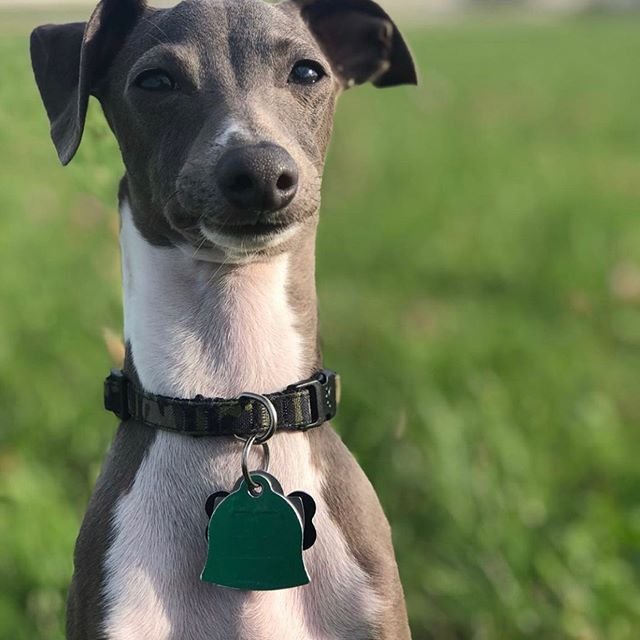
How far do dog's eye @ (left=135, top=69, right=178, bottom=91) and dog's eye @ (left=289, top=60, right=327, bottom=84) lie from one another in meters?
0.27

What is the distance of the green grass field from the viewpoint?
147 inches

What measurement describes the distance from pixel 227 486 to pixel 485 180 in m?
7.99

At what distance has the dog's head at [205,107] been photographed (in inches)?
91.7

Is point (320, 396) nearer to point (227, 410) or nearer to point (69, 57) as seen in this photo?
point (227, 410)

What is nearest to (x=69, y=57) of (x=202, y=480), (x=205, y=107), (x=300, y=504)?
(x=205, y=107)

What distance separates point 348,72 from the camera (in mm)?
3209

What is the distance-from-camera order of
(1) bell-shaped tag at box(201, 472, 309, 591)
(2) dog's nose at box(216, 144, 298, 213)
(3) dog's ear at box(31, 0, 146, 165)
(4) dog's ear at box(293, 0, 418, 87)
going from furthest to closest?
(4) dog's ear at box(293, 0, 418, 87), (3) dog's ear at box(31, 0, 146, 165), (1) bell-shaped tag at box(201, 472, 309, 591), (2) dog's nose at box(216, 144, 298, 213)

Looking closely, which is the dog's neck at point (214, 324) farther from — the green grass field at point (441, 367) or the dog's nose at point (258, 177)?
the green grass field at point (441, 367)

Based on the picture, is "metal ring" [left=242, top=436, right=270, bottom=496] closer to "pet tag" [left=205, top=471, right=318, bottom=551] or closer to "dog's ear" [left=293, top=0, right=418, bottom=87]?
"pet tag" [left=205, top=471, right=318, bottom=551]

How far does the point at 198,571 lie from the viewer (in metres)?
2.42

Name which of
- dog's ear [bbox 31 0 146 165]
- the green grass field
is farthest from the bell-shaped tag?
the green grass field

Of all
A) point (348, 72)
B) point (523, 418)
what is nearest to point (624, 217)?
point (523, 418)

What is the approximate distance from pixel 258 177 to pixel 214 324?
459mm

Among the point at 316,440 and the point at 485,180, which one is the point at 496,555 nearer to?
the point at 316,440
